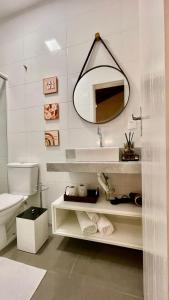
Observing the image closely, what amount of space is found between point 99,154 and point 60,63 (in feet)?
3.67

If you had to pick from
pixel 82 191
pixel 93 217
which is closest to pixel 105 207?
pixel 93 217

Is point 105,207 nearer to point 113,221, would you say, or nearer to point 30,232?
point 113,221

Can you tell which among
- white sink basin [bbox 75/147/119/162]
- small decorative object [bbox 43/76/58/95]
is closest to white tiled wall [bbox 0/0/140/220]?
small decorative object [bbox 43/76/58/95]

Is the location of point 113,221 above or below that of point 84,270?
above

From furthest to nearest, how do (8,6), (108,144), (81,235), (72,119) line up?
(8,6)
(72,119)
(108,144)
(81,235)

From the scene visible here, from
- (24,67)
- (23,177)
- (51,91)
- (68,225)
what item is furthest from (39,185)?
(24,67)

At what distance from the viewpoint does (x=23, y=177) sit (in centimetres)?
175

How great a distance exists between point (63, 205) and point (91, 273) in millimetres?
530

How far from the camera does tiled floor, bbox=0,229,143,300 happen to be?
39.9 inches

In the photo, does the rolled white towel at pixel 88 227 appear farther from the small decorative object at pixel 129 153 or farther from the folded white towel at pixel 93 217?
the small decorative object at pixel 129 153

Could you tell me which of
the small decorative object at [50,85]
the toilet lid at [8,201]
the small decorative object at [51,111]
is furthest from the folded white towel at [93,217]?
the small decorative object at [50,85]

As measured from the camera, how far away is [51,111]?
1754mm

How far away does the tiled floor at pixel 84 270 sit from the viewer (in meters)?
1.01

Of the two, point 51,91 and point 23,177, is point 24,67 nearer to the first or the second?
point 51,91
